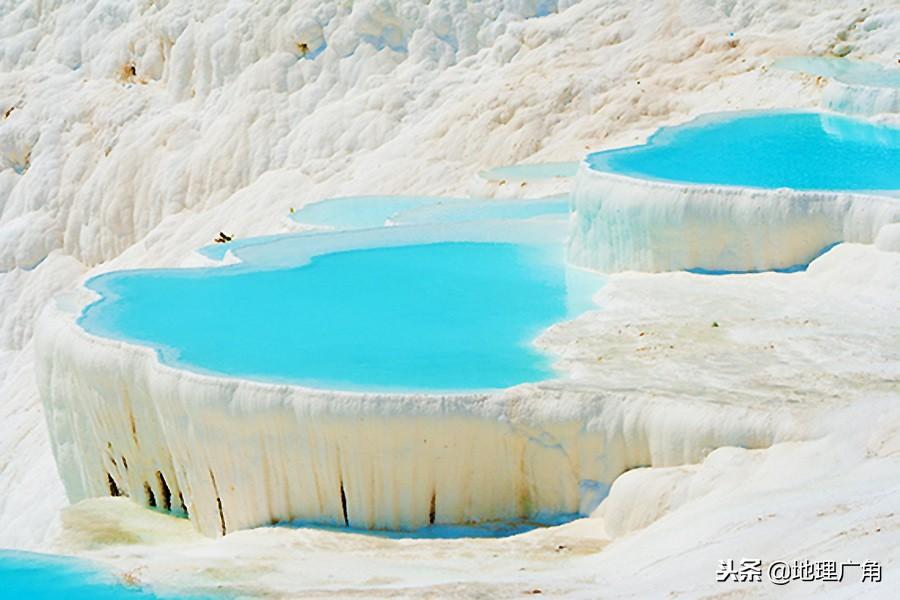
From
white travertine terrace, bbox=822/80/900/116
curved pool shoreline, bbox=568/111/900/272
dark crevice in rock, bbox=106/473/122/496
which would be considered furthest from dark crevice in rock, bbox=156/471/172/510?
white travertine terrace, bbox=822/80/900/116

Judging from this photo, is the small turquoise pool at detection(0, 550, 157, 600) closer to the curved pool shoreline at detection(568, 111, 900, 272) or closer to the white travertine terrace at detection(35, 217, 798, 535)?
the white travertine terrace at detection(35, 217, 798, 535)

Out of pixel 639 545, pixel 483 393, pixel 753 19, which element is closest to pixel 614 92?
pixel 753 19

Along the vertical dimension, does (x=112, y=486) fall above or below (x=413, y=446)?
below

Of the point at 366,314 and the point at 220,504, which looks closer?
the point at 220,504

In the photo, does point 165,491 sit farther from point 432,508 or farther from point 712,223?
point 712,223

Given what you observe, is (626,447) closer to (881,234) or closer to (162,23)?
(881,234)

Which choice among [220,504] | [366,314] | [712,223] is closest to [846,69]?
[712,223]
